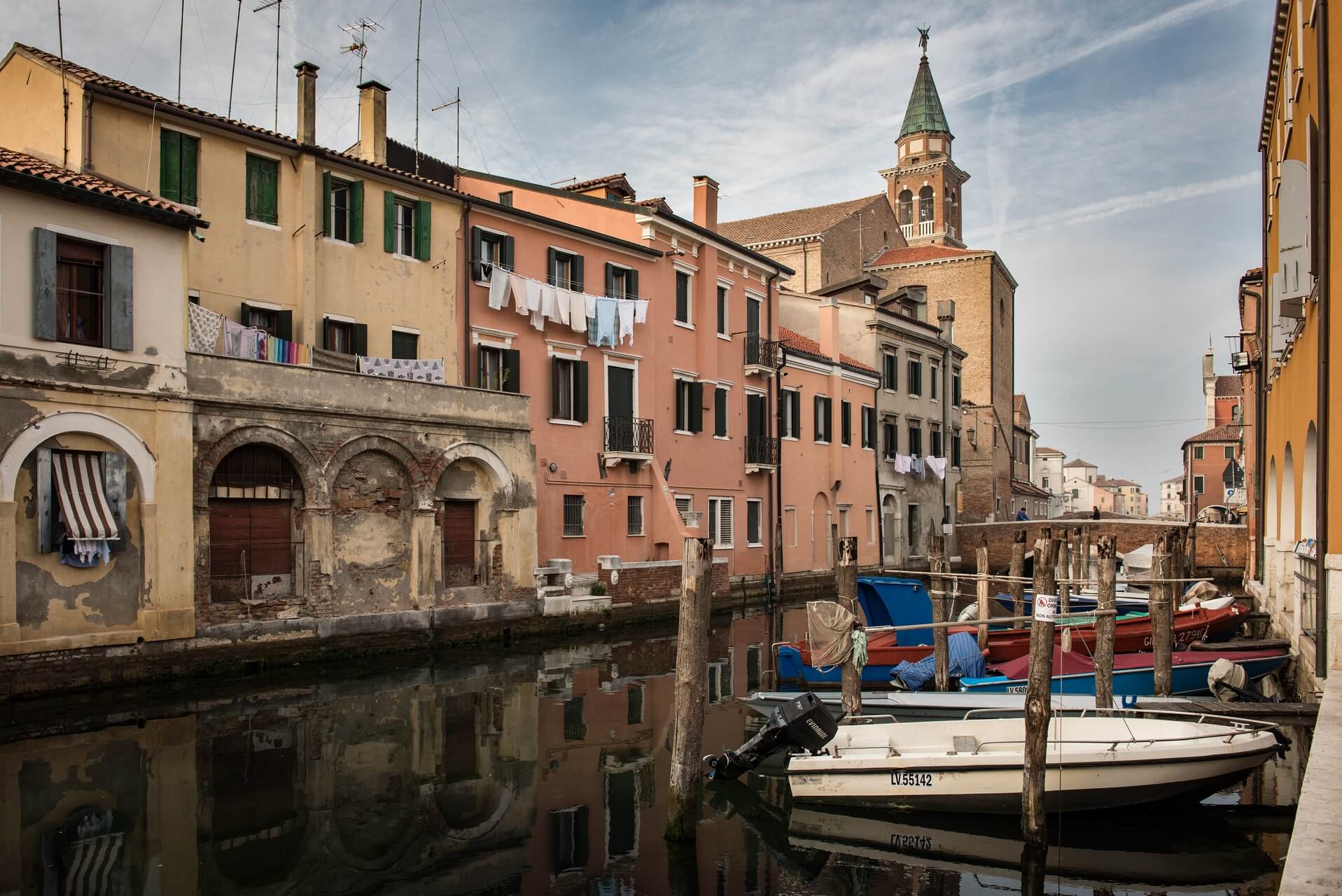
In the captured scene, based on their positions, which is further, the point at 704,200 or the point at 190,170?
the point at 704,200

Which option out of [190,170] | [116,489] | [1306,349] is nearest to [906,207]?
[190,170]

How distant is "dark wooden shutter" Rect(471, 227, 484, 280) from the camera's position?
22125 mm

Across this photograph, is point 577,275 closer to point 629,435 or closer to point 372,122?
point 629,435

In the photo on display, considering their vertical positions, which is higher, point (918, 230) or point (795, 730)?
point (918, 230)

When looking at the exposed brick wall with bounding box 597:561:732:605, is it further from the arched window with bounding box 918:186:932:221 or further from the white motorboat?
the arched window with bounding box 918:186:932:221

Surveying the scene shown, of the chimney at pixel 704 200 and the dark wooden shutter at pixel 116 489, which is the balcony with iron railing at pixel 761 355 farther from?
the dark wooden shutter at pixel 116 489

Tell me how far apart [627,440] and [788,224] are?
25.8 metres

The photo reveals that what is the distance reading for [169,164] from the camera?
17.4 metres

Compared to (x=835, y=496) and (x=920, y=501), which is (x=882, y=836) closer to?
(x=835, y=496)

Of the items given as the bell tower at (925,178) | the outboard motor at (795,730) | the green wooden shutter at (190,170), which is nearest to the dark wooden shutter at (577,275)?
the green wooden shutter at (190,170)

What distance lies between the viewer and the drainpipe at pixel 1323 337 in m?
11.2

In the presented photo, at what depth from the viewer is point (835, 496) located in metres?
35.1

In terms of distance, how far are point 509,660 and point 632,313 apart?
32.7ft

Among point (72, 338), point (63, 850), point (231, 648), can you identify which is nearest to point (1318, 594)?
point (63, 850)
